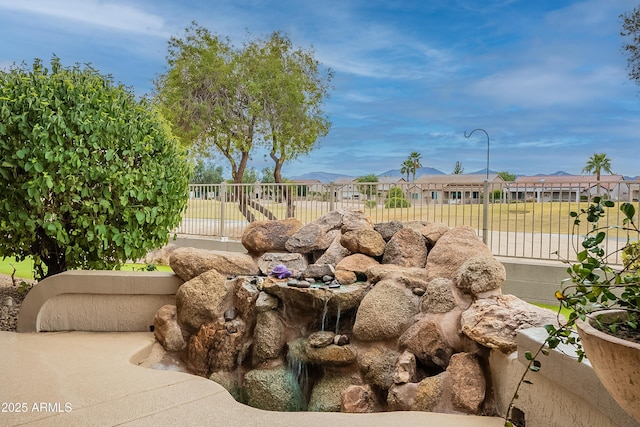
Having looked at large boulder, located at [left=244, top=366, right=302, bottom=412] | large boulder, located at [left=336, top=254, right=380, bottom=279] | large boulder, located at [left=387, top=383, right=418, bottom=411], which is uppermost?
large boulder, located at [left=336, top=254, right=380, bottom=279]

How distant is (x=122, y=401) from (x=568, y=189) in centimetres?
748

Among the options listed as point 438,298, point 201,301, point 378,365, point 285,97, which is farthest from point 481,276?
point 285,97

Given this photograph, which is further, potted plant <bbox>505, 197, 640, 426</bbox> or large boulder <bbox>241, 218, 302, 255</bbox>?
large boulder <bbox>241, 218, 302, 255</bbox>

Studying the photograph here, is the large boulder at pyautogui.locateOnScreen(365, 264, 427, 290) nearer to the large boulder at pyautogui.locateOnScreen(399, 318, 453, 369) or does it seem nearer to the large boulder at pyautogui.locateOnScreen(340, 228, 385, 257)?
the large boulder at pyautogui.locateOnScreen(340, 228, 385, 257)

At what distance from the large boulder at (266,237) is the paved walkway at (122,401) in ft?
7.01

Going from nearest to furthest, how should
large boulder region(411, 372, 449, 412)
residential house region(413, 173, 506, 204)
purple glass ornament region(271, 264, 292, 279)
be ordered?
1. large boulder region(411, 372, 449, 412)
2. purple glass ornament region(271, 264, 292, 279)
3. residential house region(413, 173, 506, 204)

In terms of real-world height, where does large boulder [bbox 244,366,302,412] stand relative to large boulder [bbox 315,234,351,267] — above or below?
below

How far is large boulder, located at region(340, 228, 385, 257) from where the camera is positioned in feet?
19.1

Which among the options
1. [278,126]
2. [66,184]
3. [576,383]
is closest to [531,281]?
[576,383]

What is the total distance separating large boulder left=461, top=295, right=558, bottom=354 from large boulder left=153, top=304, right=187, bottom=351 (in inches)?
112

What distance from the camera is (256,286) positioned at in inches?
209

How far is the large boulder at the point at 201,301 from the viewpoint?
5203mm

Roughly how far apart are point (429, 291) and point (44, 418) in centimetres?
314

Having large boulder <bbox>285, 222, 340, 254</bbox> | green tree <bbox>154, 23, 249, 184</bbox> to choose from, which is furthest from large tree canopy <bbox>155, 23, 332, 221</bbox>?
large boulder <bbox>285, 222, 340, 254</bbox>
